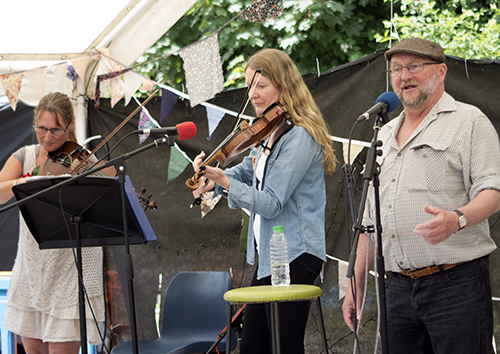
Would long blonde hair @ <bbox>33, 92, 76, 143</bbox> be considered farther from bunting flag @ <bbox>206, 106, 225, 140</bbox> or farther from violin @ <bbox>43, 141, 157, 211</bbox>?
bunting flag @ <bbox>206, 106, 225, 140</bbox>

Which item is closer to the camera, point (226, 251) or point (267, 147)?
point (267, 147)

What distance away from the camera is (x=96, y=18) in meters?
3.86

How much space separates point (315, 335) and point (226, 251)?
2.78 feet

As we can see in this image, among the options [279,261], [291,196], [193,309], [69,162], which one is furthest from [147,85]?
[279,261]

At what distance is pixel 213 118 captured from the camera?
3797mm

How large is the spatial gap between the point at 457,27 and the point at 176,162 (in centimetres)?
410

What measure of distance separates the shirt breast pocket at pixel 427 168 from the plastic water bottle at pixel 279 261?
534 mm

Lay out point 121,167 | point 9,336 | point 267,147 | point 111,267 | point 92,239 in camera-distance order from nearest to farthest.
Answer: point 121,167 < point 267,147 < point 92,239 < point 9,336 < point 111,267

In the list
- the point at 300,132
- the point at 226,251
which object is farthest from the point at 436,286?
the point at 226,251

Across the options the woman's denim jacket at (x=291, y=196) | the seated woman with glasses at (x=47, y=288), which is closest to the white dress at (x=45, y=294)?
the seated woman with glasses at (x=47, y=288)

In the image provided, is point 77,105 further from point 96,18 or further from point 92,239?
point 92,239

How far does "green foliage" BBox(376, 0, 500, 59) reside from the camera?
556cm

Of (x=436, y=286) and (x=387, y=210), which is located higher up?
(x=387, y=210)

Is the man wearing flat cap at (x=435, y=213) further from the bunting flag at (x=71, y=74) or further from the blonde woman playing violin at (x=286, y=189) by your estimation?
the bunting flag at (x=71, y=74)
